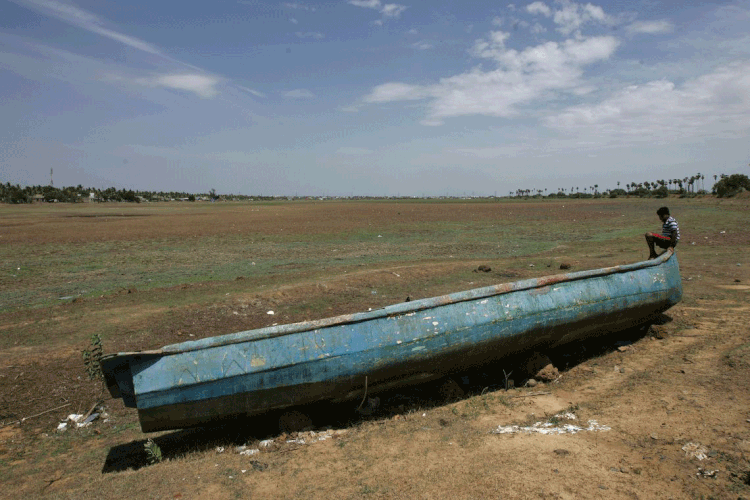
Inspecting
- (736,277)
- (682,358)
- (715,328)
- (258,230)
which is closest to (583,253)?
(736,277)

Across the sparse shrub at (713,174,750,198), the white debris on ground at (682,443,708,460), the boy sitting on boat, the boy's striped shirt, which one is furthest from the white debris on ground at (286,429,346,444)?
the sparse shrub at (713,174,750,198)

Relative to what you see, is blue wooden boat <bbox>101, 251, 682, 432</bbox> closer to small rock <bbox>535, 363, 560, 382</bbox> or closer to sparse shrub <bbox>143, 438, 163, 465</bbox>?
sparse shrub <bbox>143, 438, 163, 465</bbox>

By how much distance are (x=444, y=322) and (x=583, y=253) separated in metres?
10.9

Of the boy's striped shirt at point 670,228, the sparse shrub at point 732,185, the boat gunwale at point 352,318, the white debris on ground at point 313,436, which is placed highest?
the sparse shrub at point 732,185

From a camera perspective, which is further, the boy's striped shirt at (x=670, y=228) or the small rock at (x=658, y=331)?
the boy's striped shirt at (x=670, y=228)

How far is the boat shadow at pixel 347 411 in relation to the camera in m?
4.41

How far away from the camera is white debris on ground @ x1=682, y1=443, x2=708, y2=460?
10.8 ft

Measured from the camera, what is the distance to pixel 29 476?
4086mm

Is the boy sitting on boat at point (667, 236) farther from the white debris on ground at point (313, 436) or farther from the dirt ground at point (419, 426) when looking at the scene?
the white debris on ground at point (313, 436)

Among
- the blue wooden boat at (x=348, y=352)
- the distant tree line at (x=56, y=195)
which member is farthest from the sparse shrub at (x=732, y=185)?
the distant tree line at (x=56, y=195)

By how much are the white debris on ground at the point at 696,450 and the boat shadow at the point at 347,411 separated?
194cm

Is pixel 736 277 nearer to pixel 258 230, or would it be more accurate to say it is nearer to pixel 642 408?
pixel 642 408

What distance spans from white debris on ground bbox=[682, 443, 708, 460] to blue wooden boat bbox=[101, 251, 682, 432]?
6.32 ft

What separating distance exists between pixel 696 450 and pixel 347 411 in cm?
311
